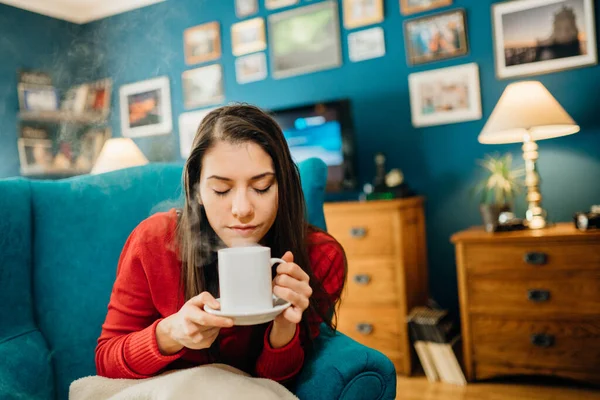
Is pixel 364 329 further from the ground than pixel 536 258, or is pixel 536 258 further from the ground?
pixel 536 258

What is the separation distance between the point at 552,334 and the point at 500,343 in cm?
22

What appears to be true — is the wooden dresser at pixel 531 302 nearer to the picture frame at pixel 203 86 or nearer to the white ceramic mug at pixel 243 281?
the white ceramic mug at pixel 243 281

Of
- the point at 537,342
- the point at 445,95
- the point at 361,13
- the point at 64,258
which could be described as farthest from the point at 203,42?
the point at 537,342

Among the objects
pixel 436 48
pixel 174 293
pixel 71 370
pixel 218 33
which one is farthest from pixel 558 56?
pixel 71 370

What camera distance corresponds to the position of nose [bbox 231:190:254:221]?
780 mm

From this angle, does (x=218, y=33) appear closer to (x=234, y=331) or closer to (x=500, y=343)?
(x=500, y=343)

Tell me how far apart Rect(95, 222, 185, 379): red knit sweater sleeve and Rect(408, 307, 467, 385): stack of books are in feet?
5.64

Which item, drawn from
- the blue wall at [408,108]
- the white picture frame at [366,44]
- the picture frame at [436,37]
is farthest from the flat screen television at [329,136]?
the picture frame at [436,37]

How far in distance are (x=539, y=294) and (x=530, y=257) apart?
0.16 m

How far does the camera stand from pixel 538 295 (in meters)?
2.15

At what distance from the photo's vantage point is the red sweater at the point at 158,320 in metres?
0.89

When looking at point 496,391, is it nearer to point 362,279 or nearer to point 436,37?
point 362,279

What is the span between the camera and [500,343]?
2236mm

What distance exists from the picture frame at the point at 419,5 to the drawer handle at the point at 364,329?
1853 millimetres
